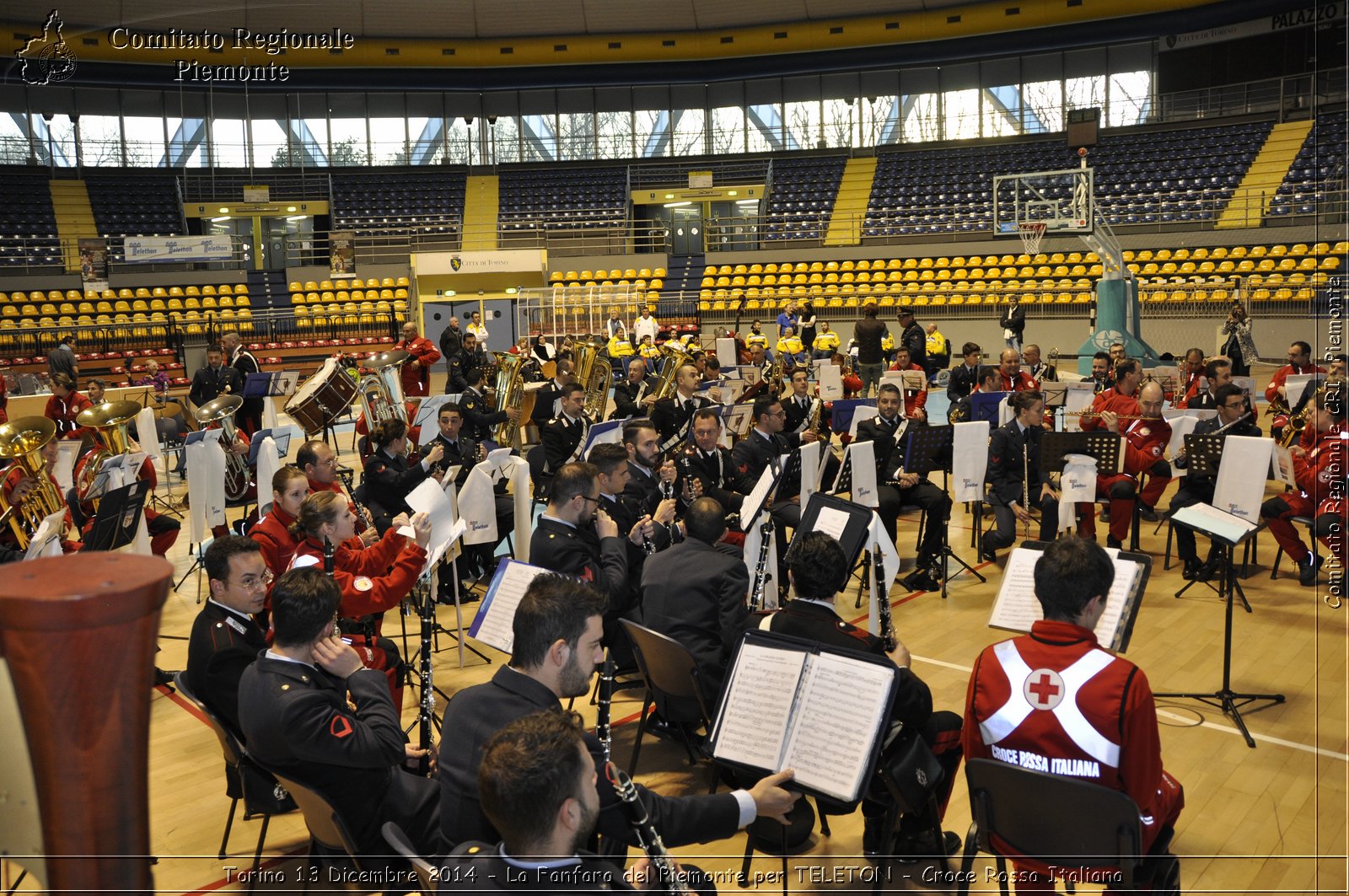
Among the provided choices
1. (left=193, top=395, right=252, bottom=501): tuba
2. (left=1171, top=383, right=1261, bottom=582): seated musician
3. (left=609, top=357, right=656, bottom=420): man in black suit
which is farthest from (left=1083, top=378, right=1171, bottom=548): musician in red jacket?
(left=193, top=395, right=252, bottom=501): tuba

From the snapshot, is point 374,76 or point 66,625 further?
point 374,76

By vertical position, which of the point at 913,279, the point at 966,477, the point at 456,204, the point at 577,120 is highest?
the point at 577,120

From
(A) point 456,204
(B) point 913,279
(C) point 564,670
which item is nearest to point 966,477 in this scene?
(C) point 564,670

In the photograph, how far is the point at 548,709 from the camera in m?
2.98

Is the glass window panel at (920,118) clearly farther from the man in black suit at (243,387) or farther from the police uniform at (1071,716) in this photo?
the police uniform at (1071,716)

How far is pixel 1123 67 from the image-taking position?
29.9 m

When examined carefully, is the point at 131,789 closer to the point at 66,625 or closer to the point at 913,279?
the point at 66,625

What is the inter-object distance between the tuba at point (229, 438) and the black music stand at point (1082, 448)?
7.12 m

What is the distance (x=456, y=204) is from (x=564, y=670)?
30.7m

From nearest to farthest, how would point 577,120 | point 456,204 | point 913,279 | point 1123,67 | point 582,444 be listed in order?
point 582,444, point 913,279, point 1123,67, point 456,204, point 577,120

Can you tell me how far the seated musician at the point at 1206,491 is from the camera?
809 centimetres

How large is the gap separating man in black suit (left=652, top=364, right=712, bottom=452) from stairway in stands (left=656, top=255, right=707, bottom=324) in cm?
1637

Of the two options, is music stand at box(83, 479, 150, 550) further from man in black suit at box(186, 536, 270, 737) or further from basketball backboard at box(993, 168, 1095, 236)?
basketball backboard at box(993, 168, 1095, 236)

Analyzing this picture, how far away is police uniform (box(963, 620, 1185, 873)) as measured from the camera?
3154 mm
